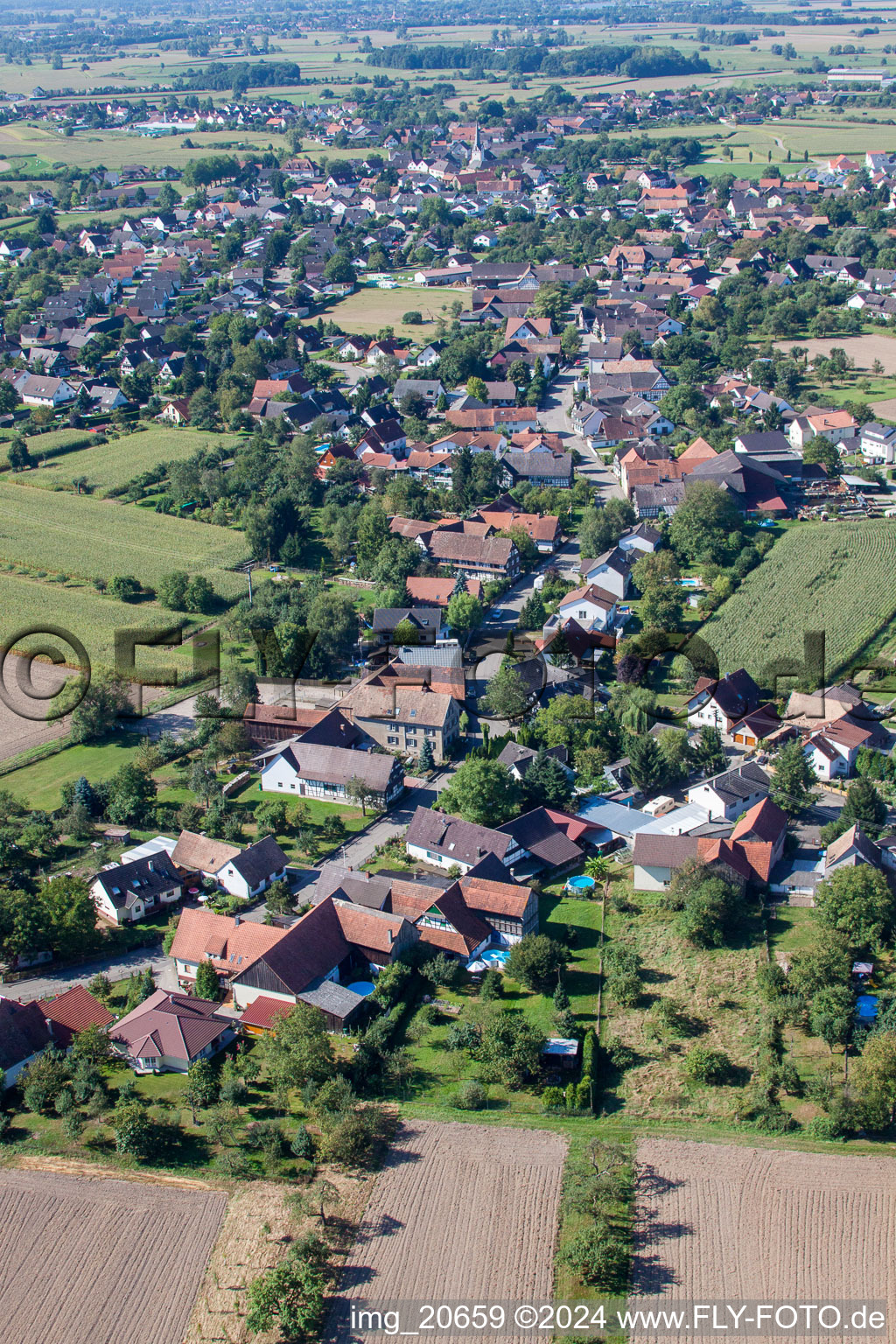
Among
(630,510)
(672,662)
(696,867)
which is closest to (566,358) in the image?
(630,510)

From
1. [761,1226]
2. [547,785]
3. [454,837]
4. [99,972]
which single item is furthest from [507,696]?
[761,1226]

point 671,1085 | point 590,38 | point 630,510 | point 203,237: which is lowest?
point 671,1085

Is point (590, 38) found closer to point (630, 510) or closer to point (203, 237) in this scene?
point (203, 237)

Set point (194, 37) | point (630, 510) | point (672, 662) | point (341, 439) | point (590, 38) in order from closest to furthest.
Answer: point (672, 662) < point (630, 510) < point (341, 439) < point (590, 38) < point (194, 37)

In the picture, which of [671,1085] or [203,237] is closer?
[671,1085]

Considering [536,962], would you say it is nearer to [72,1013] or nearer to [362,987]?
[362,987]

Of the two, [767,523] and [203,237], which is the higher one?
[203,237]

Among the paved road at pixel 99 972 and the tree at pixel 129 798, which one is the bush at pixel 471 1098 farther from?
the tree at pixel 129 798
